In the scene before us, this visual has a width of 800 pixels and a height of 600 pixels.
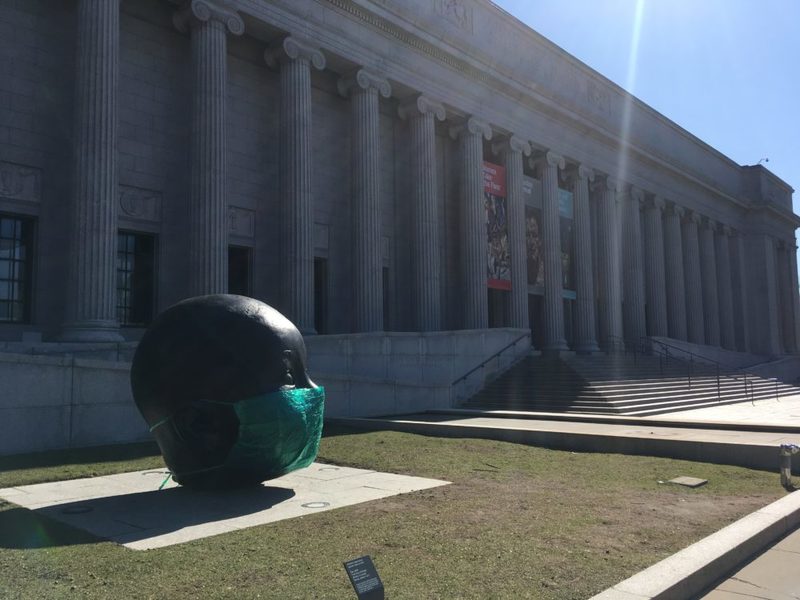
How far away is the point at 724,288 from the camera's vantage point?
53906mm

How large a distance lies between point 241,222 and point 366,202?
482 cm

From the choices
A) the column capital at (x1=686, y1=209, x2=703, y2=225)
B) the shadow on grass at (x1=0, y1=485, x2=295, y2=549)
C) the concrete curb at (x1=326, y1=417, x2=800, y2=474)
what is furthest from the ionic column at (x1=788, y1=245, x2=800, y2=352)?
→ the shadow on grass at (x1=0, y1=485, x2=295, y2=549)

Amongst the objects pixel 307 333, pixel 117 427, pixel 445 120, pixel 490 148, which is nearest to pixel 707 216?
pixel 490 148

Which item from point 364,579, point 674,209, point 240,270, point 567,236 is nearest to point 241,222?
point 240,270

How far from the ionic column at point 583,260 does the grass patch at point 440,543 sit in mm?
27715

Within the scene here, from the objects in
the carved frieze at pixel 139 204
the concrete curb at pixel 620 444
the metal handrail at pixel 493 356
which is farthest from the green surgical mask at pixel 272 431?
the carved frieze at pixel 139 204

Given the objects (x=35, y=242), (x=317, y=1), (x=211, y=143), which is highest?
(x=317, y=1)

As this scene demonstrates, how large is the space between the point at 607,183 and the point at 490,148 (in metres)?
9.19

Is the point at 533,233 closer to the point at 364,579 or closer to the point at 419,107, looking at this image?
the point at 419,107

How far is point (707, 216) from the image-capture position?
169 feet

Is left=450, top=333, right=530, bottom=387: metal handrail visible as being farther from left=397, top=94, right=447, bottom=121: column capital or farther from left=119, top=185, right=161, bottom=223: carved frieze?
left=119, top=185, right=161, bottom=223: carved frieze

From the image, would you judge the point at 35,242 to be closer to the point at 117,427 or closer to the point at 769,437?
the point at 117,427

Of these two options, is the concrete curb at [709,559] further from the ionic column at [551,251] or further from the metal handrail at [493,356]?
the ionic column at [551,251]

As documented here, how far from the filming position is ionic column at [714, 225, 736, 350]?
5312 centimetres
